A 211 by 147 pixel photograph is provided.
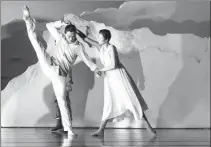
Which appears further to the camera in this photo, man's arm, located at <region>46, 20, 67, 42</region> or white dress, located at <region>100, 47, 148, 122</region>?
man's arm, located at <region>46, 20, 67, 42</region>

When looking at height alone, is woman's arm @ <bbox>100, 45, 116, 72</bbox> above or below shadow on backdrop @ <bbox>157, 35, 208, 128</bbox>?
above

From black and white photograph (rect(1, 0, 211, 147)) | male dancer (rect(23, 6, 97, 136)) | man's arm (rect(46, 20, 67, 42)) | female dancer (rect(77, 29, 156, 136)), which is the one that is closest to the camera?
male dancer (rect(23, 6, 97, 136))

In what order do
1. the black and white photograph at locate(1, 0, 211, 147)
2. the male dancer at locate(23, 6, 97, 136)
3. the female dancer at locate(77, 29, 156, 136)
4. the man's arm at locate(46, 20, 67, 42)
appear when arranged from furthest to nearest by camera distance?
the black and white photograph at locate(1, 0, 211, 147) → the man's arm at locate(46, 20, 67, 42) → the female dancer at locate(77, 29, 156, 136) → the male dancer at locate(23, 6, 97, 136)

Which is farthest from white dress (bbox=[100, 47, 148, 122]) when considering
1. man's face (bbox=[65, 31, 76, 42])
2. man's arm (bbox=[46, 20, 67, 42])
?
man's arm (bbox=[46, 20, 67, 42])

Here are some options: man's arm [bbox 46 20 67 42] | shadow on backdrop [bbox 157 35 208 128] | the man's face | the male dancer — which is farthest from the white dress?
shadow on backdrop [bbox 157 35 208 128]

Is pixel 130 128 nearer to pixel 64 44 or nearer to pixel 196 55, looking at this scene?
pixel 196 55

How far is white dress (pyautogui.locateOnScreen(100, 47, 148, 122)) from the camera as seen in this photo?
4.12 m

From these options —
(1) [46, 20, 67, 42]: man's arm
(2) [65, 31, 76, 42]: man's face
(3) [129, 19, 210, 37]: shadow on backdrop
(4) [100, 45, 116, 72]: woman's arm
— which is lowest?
(4) [100, 45, 116, 72]: woman's arm

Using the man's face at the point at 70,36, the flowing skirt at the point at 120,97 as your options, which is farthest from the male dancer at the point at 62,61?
the flowing skirt at the point at 120,97

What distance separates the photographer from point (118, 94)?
4160 mm

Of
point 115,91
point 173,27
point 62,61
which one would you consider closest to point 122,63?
point 173,27

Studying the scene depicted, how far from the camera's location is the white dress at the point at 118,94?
4.12 metres

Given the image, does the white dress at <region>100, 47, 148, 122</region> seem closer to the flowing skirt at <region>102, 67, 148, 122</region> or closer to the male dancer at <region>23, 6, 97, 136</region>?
the flowing skirt at <region>102, 67, 148, 122</region>

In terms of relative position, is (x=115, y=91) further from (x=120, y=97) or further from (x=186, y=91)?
(x=186, y=91)
